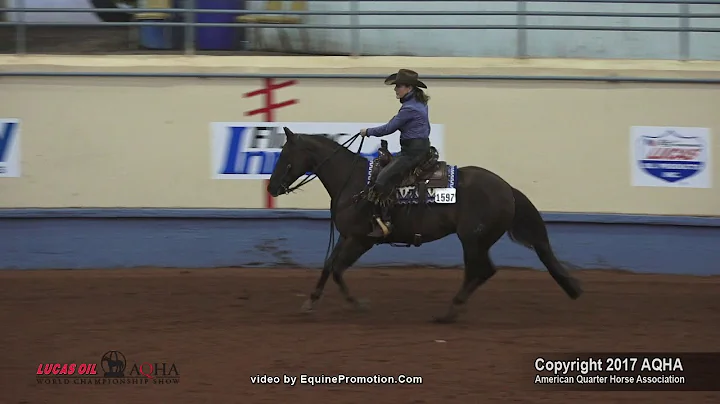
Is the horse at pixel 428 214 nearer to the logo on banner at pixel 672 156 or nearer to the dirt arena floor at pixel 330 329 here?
the dirt arena floor at pixel 330 329

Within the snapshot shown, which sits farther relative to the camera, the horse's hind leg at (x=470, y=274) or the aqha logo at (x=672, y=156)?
the aqha logo at (x=672, y=156)

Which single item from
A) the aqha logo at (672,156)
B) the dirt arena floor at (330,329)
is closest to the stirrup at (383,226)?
Result: the dirt arena floor at (330,329)

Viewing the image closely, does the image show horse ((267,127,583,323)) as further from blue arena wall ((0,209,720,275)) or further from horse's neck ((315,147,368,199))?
blue arena wall ((0,209,720,275))

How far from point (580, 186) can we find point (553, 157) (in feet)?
1.77

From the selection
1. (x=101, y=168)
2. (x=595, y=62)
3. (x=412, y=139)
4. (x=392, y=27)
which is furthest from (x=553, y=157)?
(x=101, y=168)

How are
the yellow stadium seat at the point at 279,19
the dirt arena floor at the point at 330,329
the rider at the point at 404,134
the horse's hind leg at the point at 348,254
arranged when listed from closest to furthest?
the dirt arena floor at the point at 330,329
the rider at the point at 404,134
the horse's hind leg at the point at 348,254
the yellow stadium seat at the point at 279,19

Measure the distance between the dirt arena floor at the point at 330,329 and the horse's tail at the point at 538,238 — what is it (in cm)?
38

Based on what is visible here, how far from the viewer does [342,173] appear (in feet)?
32.2

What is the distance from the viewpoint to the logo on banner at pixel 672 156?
1236 cm

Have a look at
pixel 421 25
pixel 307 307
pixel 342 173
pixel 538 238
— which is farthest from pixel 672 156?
pixel 307 307

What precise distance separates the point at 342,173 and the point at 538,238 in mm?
2198

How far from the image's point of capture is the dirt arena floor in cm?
702

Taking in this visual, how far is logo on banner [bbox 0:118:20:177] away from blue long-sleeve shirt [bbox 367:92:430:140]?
559cm

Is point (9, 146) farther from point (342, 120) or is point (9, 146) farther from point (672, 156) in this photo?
point (672, 156)
